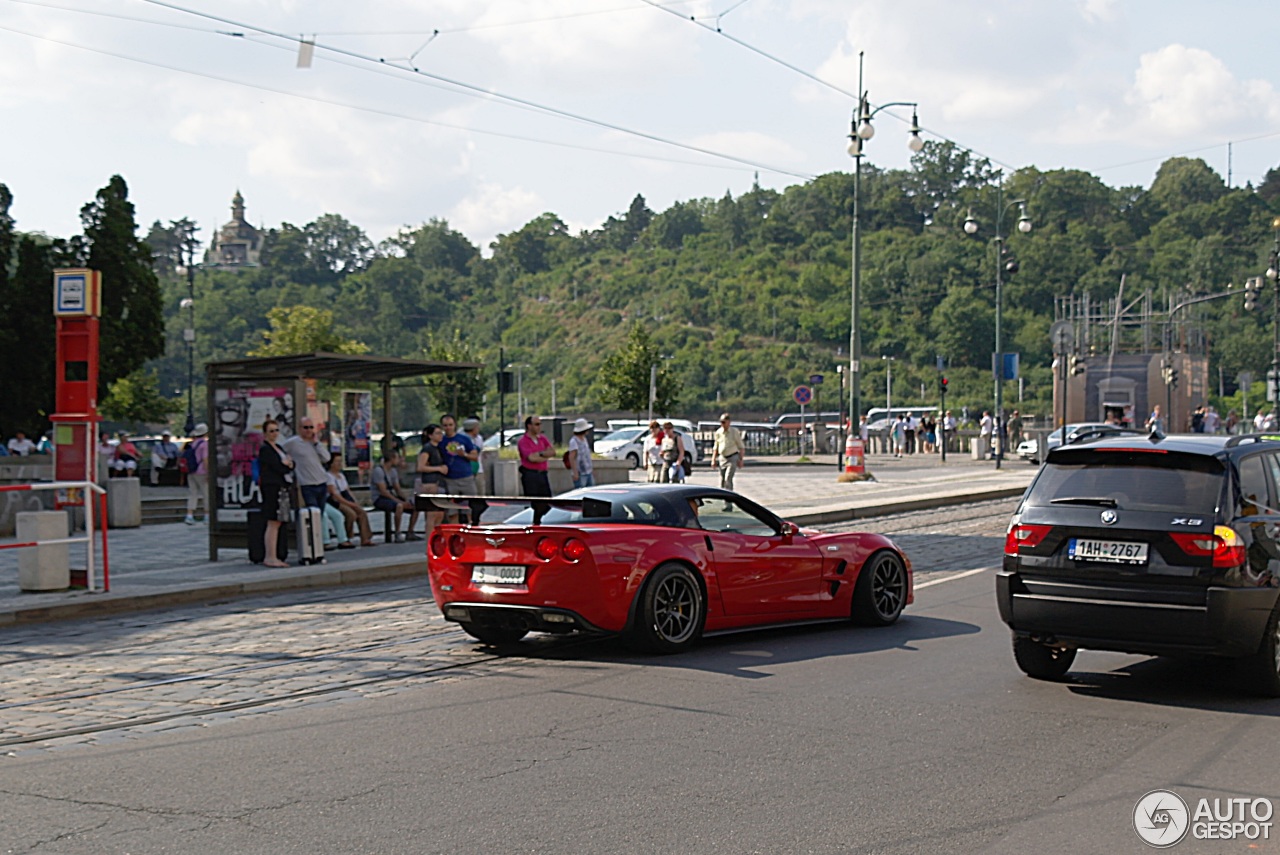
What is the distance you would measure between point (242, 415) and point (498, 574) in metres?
8.82

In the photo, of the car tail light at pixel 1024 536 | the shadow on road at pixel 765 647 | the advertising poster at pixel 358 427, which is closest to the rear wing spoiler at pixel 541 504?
the shadow on road at pixel 765 647

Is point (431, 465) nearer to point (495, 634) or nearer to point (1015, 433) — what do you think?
point (495, 634)

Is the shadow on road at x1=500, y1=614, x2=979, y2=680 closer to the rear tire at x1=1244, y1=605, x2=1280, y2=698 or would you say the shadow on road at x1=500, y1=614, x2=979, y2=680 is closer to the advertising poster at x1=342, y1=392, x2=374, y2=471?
the rear tire at x1=1244, y1=605, x2=1280, y2=698

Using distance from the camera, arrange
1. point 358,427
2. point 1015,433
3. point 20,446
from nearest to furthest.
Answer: point 358,427
point 20,446
point 1015,433

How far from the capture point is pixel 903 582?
11.5 meters

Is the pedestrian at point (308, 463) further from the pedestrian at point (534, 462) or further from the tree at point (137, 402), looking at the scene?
the tree at point (137, 402)

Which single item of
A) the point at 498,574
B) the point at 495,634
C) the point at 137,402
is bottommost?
the point at 495,634

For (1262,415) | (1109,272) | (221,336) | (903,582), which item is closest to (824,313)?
(1109,272)

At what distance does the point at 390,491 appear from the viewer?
18.9 meters

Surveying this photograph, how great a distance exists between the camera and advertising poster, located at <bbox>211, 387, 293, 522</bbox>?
56.0 feet

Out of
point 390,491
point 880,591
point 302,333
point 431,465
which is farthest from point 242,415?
point 302,333

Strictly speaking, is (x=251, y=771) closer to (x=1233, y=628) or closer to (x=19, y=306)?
(x=1233, y=628)


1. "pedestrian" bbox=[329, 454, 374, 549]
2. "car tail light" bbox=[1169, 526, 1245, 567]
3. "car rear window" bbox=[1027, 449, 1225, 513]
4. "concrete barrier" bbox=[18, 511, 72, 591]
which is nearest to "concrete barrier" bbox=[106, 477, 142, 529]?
"pedestrian" bbox=[329, 454, 374, 549]

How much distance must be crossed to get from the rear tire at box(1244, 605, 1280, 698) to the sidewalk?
9.87 m
